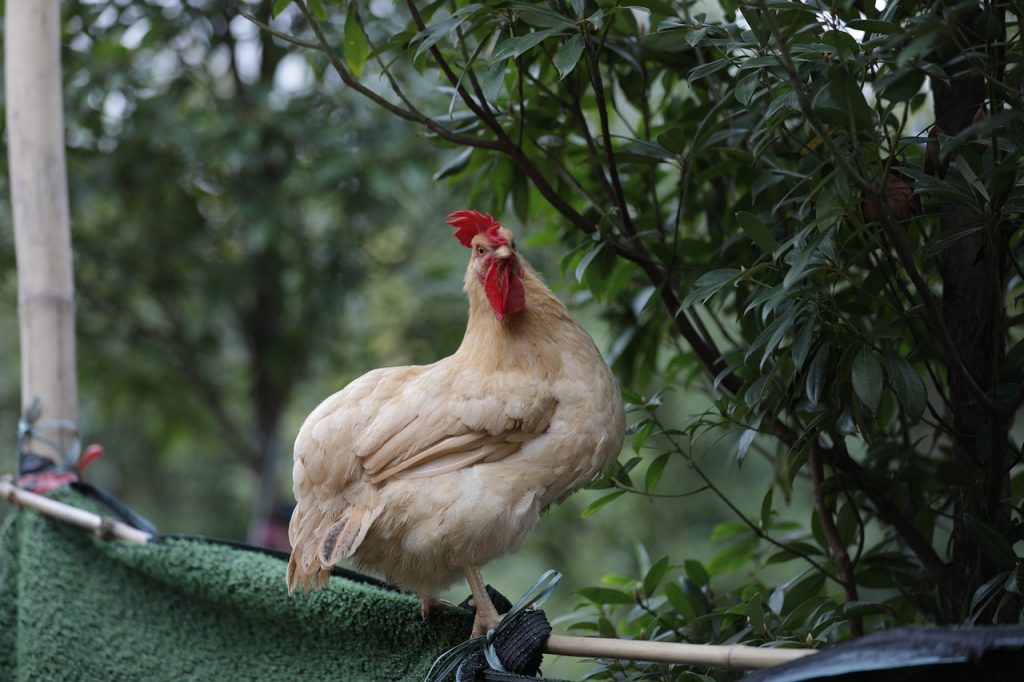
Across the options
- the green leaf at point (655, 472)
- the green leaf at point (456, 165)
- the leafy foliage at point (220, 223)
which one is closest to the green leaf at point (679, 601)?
the green leaf at point (655, 472)

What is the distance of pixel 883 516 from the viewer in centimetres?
128

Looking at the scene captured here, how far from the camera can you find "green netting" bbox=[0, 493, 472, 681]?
125 cm

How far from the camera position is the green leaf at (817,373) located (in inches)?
40.6

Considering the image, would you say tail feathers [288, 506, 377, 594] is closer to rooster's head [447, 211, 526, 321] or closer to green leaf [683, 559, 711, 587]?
rooster's head [447, 211, 526, 321]

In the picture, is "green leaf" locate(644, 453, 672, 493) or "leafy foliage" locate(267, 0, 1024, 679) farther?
"green leaf" locate(644, 453, 672, 493)

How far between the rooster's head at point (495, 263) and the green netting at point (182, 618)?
1.31 ft

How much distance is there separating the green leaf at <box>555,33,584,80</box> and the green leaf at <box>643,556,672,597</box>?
680mm

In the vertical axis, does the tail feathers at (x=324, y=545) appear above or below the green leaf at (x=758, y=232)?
below

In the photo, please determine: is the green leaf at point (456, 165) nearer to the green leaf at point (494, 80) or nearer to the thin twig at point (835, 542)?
the green leaf at point (494, 80)

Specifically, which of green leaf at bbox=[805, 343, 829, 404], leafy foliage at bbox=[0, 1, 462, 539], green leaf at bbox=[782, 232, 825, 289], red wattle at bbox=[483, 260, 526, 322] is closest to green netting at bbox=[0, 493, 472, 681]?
red wattle at bbox=[483, 260, 526, 322]

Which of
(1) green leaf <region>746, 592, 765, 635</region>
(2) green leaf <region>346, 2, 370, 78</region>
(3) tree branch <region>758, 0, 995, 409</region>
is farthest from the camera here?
(2) green leaf <region>346, 2, 370, 78</region>

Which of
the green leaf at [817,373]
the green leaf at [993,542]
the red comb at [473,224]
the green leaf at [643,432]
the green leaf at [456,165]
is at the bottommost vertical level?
the green leaf at [993,542]

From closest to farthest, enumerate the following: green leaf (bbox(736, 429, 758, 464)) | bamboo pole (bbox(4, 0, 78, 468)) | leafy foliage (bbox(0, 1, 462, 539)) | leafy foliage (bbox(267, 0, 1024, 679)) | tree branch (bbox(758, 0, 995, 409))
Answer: tree branch (bbox(758, 0, 995, 409)) < leafy foliage (bbox(267, 0, 1024, 679)) < green leaf (bbox(736, 429, 758, 464)) < bamboo pole (bbox(4, 0, 78, 468)) < leafy foliage (bbox(0, 1, 462, 539))

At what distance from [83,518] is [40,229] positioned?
0.51 meters
